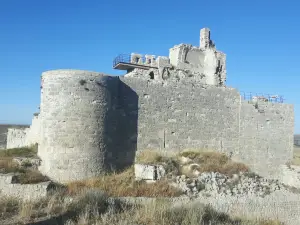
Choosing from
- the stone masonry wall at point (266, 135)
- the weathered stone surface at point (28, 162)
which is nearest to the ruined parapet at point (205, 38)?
the stone masonry wall at point (266, 135)

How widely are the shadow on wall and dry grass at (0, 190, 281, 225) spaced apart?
577 centimetres

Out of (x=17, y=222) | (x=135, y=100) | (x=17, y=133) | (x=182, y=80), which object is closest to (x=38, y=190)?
(x=17, y=222)

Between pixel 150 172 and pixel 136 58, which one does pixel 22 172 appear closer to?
pixel 150 172

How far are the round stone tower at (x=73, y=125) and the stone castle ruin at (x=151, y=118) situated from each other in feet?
0.12

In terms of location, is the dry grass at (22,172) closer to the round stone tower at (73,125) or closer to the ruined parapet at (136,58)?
the round stone tower at (73,125)

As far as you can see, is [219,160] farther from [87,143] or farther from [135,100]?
[87,143]

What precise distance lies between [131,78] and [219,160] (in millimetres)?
5507

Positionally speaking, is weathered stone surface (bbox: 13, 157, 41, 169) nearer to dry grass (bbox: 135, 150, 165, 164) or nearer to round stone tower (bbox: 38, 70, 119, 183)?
round stone tower (bbox: 38, 70, 119, 183)

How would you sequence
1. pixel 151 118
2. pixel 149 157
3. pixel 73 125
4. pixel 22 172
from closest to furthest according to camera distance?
pixel 22 172, pixel 73 125, pixel 149 157, pixel 151 118

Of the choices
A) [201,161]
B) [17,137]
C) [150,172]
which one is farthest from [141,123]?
[17,137]

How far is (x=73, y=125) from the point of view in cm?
1325

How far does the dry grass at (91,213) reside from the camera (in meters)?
6.79

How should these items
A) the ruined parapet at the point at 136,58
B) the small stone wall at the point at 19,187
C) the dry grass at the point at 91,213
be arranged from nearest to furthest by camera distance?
the dry grass at the point at 91,213 → the small stone wall at the point at 19,187 → the ruined parapet at the point at 136,58

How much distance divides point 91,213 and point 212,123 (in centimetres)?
1081
